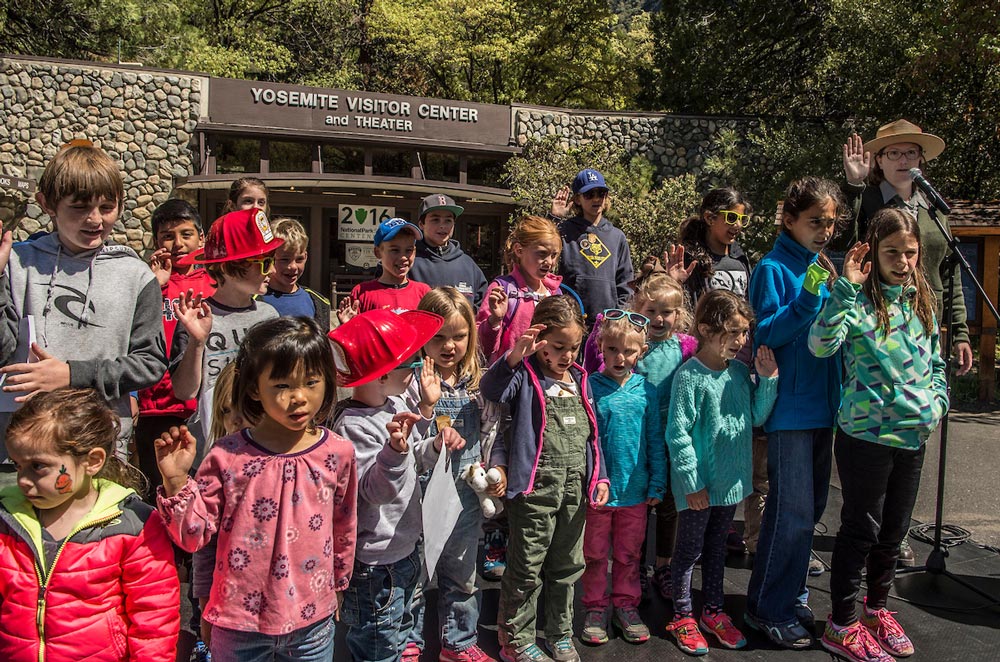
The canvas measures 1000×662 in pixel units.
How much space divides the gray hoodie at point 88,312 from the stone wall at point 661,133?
15.3m

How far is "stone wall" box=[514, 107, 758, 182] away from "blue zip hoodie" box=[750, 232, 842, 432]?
1426cm

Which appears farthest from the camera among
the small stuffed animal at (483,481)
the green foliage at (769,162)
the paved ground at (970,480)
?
the green foliage at (769,162)

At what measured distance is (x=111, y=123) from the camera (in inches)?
586

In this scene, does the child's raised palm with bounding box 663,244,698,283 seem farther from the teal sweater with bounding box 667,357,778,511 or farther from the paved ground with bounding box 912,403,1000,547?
the paved ground with bounding box 912,403,1000,547

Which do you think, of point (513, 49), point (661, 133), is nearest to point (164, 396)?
point (661, 133)

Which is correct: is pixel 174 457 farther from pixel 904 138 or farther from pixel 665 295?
pixel 904 138

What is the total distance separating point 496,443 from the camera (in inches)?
126

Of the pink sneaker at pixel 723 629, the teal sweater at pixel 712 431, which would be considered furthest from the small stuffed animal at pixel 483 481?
the pink sneaker at pixel 723 629

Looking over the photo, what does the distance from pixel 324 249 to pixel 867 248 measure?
49.3 ft

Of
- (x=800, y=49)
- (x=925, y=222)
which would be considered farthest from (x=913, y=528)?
(x=800, y=49)

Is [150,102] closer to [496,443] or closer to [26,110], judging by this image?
[26,110]

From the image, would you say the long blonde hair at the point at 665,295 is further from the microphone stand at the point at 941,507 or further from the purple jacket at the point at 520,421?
the microphone stand at the point at 941,507

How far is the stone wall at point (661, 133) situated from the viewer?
1722 cm

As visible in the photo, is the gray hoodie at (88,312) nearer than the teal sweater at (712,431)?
Yes
